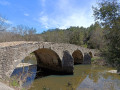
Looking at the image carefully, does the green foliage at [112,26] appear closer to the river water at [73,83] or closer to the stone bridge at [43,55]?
the river water at [73,83]

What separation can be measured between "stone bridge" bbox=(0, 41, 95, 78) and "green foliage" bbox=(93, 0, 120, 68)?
5.76 m

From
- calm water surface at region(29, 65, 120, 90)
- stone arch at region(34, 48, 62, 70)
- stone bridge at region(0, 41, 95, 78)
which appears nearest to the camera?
stone bridge at region(0, 41, 95, 78)

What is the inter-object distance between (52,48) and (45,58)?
3716mm

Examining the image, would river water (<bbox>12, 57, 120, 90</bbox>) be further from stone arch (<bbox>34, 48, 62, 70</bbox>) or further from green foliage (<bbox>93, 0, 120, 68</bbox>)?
green foliage (<bbox>93, 0, 120, 68</bbox>)

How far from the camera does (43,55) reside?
14.7m

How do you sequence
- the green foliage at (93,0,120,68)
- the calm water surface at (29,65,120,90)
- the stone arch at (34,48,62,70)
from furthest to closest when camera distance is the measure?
the stone arch at (34,48,62,70) < the calm water surface at (29,65,120,90) < the green foliage at (93,0,120,68)

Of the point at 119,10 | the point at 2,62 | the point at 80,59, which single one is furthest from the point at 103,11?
the point at 80,59

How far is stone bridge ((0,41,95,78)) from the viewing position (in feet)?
23.4

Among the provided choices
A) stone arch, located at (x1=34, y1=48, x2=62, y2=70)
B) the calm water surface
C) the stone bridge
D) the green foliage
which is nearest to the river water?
the calm water surface

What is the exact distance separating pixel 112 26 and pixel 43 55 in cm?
1056

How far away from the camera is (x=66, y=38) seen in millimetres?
36125

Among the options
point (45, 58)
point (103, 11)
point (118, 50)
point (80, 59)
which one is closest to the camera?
point (118, 50)

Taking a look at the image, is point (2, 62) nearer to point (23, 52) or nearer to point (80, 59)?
point (23, 52)

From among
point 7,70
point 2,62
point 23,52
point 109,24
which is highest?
point 109,24
